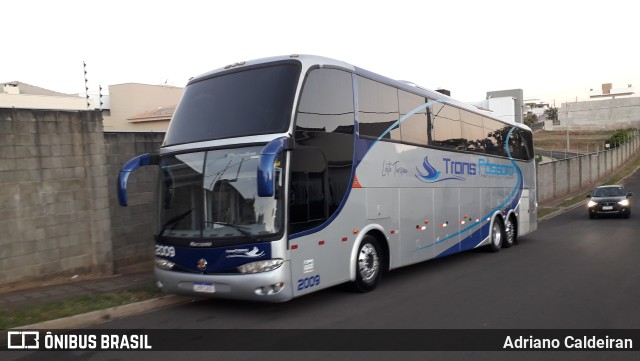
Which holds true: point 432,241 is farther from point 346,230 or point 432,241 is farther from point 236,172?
point 236,172

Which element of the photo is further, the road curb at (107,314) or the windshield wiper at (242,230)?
the windshield wiper at (242,230)

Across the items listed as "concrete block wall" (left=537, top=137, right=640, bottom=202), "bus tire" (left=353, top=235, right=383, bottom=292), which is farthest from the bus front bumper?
"concrete block wall" (left=537, top=137, right=640, bottom=202)

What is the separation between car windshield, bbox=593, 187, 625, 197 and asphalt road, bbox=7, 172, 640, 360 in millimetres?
13995

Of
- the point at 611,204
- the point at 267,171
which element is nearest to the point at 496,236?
the point at 267,171

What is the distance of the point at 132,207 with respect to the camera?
36.1 ft

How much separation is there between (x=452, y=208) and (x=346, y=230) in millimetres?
4750

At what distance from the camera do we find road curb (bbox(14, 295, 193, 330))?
6.78 meters

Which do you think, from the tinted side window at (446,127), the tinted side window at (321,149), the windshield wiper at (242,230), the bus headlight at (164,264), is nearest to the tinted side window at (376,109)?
the tinted side window at (321,149)

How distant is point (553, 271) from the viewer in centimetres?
1082

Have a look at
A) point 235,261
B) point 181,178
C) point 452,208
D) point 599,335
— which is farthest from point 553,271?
point 181,178

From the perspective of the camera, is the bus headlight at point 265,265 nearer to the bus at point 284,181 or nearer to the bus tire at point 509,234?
the bus at point 284,181

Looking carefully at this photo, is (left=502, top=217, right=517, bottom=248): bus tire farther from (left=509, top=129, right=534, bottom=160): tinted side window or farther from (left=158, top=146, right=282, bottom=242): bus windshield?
(left=158, top=146, right=282, bottom=242): bus windshield

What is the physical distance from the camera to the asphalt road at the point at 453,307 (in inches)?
227

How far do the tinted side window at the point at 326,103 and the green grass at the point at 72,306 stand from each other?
12.6 feet
